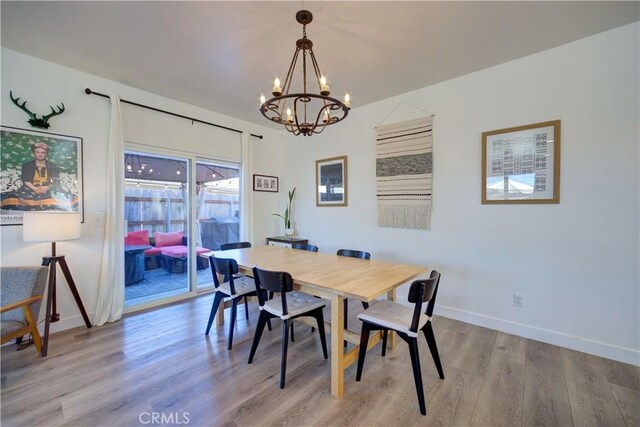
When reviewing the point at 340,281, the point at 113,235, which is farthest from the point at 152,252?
the point at 340,281

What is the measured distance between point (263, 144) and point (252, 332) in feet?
10.3

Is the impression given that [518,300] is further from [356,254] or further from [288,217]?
[288,217]

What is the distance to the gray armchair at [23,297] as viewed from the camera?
2094mm

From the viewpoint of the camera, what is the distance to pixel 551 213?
2547 mm

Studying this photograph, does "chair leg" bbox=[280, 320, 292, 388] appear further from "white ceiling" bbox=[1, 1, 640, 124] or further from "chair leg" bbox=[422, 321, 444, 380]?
"white ceiling" bbox=[1, 1, 640, 124]

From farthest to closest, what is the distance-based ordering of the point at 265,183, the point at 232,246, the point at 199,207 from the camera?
the point at 265,183 → the point at 199,207 → the point at 232,246

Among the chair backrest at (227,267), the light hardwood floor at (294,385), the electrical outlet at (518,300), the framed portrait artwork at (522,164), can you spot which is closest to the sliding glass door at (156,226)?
the light hardwood floor at (294,385)

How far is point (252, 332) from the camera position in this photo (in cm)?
279

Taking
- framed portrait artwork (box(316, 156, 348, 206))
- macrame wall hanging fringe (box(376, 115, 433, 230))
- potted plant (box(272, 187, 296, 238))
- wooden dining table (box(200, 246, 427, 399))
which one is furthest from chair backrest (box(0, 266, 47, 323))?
macrame wall hanging fringe (box(376, 115, 433, 230))

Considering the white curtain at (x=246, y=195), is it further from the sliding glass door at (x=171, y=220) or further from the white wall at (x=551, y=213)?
the white wall at (x=551, y=213)

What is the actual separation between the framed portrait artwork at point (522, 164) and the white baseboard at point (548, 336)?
1.23m

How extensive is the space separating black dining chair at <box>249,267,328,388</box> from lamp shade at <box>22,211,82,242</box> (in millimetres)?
1872

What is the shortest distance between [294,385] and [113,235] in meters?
2.58

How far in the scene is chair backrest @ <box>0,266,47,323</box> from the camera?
221 cm
